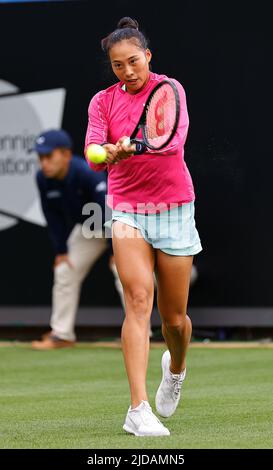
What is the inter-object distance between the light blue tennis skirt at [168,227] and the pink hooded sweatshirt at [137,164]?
34mm

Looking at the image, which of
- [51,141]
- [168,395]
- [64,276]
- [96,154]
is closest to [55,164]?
[51,141]

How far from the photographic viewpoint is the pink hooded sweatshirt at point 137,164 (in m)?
5.61

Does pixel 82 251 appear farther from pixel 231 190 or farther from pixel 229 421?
pixel 229 421

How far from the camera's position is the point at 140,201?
18.4ft

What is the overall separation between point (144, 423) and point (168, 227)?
969mm

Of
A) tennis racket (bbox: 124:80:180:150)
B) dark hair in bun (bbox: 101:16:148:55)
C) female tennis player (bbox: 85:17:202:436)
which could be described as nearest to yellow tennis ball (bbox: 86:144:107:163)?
female tennis player (bbox: 85:17:202:436)

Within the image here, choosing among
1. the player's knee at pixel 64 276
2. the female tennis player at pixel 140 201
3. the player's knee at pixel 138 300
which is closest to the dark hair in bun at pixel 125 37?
the female tennis player at pixel 140 201

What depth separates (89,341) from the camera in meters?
11.5

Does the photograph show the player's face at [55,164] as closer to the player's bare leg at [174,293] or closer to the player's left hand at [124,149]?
the player's bare leg at [174,293]

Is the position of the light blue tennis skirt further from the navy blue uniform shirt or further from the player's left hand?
the navy blue uniform shirt

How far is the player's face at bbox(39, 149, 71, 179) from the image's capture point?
34.1 feet

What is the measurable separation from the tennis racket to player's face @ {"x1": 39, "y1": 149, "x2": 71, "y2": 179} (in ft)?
15.7

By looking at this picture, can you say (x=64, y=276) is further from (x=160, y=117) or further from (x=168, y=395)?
(x=160, y=117)
